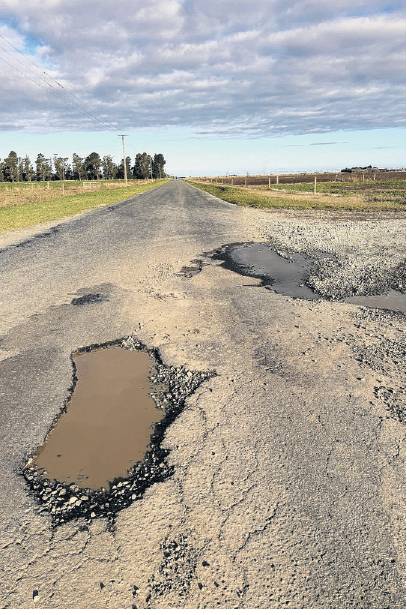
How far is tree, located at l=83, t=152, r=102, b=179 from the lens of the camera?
120 m

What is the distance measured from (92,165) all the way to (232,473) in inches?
5046

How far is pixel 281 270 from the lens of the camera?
32.7 feet

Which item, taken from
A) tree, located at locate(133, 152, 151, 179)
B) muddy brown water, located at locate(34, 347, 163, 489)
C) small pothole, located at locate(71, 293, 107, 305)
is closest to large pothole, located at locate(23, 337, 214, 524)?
muddy brown water, located at locate(34, 347, 163, 489)

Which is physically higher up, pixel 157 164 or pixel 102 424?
pixel 157 164

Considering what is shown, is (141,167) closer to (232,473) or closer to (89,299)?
(89,299)

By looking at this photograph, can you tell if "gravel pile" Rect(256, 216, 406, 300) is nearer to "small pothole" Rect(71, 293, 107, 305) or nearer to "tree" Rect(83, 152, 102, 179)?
"small pothole" Rect(71, 293, 107, 305)

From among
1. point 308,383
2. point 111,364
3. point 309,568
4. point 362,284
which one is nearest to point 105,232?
point 362,284

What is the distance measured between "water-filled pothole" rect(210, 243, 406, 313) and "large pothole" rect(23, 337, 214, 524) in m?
3.91

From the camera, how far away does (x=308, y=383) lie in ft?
15.2

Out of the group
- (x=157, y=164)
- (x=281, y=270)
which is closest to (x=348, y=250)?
(x=281, y=270)

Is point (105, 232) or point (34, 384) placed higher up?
point (105, 232)

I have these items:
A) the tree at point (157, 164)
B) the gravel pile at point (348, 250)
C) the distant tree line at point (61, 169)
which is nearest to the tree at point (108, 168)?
the distant tree line at point (61, 169)

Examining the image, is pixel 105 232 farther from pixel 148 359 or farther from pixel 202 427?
pixel 202 427

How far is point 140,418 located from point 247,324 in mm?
2770
